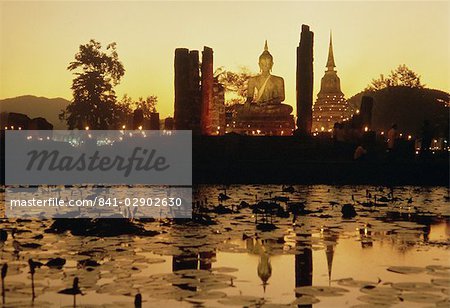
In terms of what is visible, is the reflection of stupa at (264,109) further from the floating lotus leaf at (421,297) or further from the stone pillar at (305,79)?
the floating lotus leaf at (421,297)

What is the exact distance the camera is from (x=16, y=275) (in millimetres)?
6715

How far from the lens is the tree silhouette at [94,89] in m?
49.8

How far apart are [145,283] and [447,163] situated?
18.2 meters

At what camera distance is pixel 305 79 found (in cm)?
3181

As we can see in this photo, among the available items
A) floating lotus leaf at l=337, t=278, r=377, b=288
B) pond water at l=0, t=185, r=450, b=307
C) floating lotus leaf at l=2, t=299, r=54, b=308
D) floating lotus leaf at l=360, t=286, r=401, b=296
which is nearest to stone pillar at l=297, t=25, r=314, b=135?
pond water at l=0, t=185, r=450, b=307

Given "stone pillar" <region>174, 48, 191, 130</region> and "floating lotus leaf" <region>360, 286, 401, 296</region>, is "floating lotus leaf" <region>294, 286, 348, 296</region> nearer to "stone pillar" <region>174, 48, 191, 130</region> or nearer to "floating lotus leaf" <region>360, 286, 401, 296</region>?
"floating lotus leaf" <region>360, 286, 401, 296</region>

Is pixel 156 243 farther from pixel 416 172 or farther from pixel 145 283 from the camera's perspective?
pixel 416 172

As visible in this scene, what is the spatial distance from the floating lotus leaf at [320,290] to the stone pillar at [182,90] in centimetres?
2432

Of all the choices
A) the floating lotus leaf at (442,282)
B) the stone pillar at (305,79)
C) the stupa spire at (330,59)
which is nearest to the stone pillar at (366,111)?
the stone pillar at (305,79)

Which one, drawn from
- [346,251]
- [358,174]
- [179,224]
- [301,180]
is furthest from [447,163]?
[346,251]

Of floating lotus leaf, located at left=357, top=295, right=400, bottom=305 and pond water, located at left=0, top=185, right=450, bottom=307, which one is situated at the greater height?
pond water, located at left=0, top=185, right=450, bottom=307

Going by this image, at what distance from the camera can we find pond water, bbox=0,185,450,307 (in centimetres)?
579

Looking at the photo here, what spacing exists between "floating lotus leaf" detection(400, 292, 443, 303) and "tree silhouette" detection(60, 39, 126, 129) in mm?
44202

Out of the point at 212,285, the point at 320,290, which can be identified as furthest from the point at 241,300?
the point at 320,290
